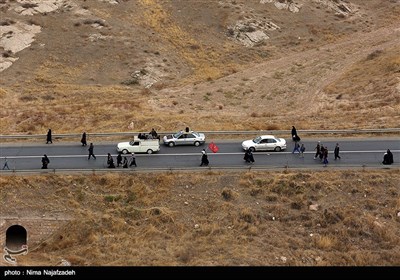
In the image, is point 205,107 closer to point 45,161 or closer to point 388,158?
point 45,161

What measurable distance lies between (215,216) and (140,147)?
8.51m

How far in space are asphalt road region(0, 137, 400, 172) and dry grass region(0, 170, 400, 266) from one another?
1.32 meters

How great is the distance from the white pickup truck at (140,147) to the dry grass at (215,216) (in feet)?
11.8

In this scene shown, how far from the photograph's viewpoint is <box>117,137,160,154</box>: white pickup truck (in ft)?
112

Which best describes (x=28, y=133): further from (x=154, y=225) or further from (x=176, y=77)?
(x=176, y=77)

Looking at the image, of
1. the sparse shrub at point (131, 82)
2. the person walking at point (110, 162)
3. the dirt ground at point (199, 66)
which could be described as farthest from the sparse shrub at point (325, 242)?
the sparse shrub at point (131, 82)

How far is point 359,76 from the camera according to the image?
55.3m

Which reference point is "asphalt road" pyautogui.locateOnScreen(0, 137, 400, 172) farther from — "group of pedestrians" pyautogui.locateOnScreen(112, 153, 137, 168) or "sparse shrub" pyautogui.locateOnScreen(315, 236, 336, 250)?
"sparse shrub" pyautogui.locateOnScreen(315, 236, 336, 250)

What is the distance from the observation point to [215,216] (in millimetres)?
28750

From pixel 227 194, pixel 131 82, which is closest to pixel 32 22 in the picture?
pixel 131 82

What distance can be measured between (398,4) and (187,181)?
68124mm

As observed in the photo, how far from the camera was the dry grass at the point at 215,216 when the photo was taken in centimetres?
2570

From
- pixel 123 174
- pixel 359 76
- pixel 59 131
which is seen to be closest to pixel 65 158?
pixel 123 174

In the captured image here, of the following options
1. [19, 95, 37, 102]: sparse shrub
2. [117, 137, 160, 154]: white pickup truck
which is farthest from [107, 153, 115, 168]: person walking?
[19, 95, 37, 102]: sparse shrub
